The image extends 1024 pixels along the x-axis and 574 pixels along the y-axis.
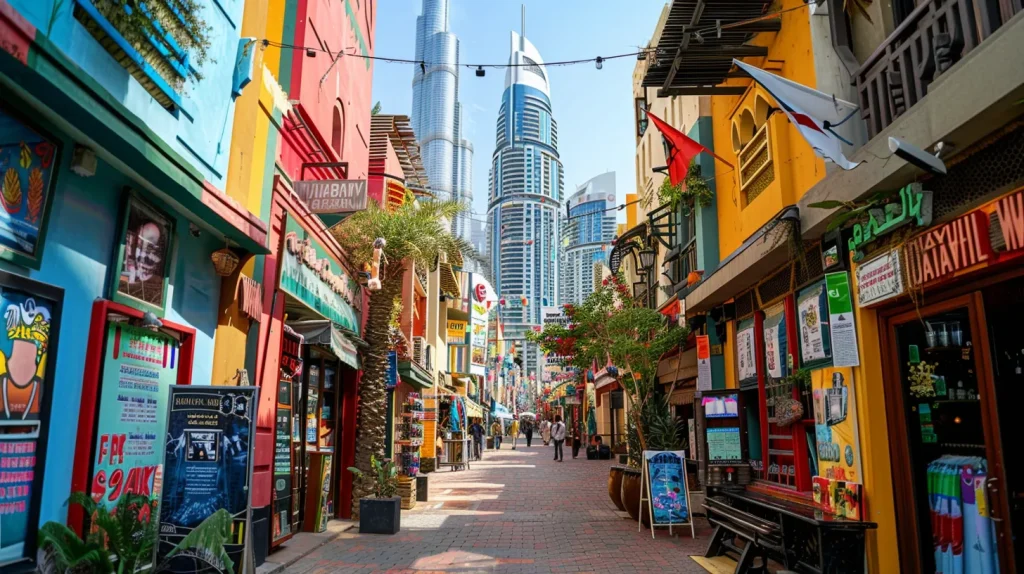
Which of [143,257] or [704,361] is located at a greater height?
[143,257]

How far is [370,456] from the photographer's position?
37.3 ft

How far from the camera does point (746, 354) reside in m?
10.4

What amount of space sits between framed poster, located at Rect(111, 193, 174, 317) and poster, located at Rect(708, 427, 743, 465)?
7.33 m

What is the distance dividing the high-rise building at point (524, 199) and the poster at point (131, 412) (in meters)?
95.5

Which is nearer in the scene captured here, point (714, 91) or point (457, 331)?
point (714, 91)

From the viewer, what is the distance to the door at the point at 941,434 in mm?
5367

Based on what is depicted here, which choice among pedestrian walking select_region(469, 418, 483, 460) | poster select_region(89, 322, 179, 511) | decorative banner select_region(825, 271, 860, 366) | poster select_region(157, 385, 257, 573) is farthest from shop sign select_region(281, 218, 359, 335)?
pedestrian walking select_region(469, 418, 483, 460)

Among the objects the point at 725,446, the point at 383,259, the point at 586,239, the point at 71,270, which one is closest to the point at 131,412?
the point at 71,270

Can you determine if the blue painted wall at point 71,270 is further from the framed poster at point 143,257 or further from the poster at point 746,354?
the poster at point 746,354

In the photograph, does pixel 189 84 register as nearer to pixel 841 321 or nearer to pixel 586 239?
pixel 841 321

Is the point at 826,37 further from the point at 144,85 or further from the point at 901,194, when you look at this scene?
the point at 144,85

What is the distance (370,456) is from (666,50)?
791 centimetres

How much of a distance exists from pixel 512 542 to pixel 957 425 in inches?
233

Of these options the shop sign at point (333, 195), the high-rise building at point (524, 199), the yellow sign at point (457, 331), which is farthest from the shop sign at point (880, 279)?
the high-rise building at point (524, 199)
